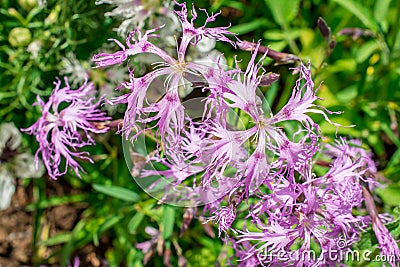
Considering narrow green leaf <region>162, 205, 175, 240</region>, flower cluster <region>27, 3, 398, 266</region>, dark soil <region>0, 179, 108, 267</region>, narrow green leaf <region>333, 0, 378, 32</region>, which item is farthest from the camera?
dark soil <region>0, 179, 108, 267</region>

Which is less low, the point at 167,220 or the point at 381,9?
the point at 381,9

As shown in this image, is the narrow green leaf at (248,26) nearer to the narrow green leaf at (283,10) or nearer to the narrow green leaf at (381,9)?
the narrow green leaf at (283,10)

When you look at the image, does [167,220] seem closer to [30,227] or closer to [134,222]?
[134,222]

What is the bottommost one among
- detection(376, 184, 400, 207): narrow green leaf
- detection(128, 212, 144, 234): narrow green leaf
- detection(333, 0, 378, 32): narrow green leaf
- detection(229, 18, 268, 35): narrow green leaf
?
detection(376, 184, 400, 207): narrow green leaf

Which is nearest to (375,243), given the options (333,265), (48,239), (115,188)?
(333,265)

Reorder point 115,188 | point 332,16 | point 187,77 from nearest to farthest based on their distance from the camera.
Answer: point 187,77, point 115,188, point 332,16

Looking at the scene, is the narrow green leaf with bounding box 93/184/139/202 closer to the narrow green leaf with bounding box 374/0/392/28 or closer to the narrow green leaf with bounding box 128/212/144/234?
the narrow green leaf with bounding box 128/212/144/234

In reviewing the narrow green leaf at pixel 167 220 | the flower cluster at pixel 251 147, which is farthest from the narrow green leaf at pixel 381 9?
the narrow green leaf at pixel 167 220

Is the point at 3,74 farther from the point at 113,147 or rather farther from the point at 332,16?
the point at 332,16

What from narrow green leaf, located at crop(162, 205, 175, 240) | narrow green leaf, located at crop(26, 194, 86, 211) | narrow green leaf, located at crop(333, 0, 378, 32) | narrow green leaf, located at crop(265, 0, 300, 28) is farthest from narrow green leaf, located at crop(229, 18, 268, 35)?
narrow green leaf, located at crop(26, 194, 86, 211)

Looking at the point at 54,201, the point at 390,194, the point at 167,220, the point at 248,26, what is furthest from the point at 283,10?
the point at 54,201

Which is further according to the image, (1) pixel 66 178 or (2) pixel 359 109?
(1) pixel 66 178
